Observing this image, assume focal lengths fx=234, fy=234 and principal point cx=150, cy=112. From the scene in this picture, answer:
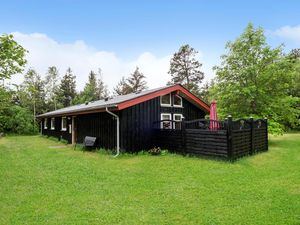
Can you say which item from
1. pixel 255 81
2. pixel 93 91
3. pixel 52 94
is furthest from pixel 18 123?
pixel 255 81

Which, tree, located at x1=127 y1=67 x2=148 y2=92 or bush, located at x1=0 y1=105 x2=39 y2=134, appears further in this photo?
tree, located at x1=127 y1=67 x2=148 y2=92

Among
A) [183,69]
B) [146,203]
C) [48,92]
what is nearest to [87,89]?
[48,92]

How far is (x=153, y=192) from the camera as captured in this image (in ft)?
16.6

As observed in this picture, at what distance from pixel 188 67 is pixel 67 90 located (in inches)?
864

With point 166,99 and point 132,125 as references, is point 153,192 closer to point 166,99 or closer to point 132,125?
point 132,125

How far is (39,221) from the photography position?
11.9ft

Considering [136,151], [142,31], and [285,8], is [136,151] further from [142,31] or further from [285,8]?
[285,8]

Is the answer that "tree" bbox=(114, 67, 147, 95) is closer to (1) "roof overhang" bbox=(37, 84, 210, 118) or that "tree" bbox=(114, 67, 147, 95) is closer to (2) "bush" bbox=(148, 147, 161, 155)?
(1) "roof overhang" bbox=(37, 84, 210, 118)

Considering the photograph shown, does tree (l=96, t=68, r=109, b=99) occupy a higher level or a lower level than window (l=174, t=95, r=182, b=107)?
higher

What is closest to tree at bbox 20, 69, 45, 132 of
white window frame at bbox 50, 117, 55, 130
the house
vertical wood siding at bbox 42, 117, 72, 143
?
vertical wood siding at bbox 42, 117, 72, 143

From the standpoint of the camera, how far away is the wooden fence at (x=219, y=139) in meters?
8.22

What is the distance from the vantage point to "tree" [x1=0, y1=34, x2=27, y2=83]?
441cm

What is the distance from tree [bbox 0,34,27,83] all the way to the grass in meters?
2.56

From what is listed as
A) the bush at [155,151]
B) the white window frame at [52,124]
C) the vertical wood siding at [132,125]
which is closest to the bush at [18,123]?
the white window frame at [52,124]
